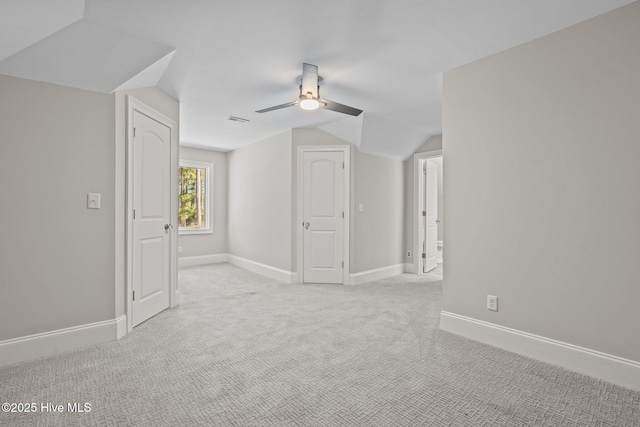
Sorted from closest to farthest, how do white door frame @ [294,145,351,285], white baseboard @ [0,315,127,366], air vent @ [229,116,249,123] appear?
white baseboard @ [0,315,127,366] → air vent @ [229,116,249,123] → white door frame @ [294,145,351,285]

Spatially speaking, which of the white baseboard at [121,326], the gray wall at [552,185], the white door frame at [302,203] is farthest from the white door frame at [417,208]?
the white baseboard at [121,326]

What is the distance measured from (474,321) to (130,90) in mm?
3693

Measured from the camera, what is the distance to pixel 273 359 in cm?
238

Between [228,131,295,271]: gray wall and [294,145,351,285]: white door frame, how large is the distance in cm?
15

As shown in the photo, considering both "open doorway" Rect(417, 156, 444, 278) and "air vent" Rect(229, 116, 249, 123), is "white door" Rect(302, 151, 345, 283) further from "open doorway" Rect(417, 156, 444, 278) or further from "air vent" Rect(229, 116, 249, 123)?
"open doorway" Rect(417, 156, 444, 278)

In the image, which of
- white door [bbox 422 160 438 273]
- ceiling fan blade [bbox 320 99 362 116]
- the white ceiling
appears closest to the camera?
the white ceiling

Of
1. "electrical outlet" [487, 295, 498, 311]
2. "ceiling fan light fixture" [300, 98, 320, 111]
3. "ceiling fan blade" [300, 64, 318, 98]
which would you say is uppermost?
"ceiling fan blade" [300, 64, 318, 98]

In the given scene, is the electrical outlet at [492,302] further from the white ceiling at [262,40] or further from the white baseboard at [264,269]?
the white baseboard at [264,269]

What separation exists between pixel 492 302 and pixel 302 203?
2995 millimetres

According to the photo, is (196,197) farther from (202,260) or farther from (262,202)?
(262,202)

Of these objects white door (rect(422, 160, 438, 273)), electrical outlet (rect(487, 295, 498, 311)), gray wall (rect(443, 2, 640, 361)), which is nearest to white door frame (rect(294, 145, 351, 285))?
white door (rect(422, 160, 438, 273))

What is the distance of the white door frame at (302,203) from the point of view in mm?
4863

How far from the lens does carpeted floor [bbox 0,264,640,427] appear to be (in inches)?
67.6

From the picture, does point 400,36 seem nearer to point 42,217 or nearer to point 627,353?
point 627,353
